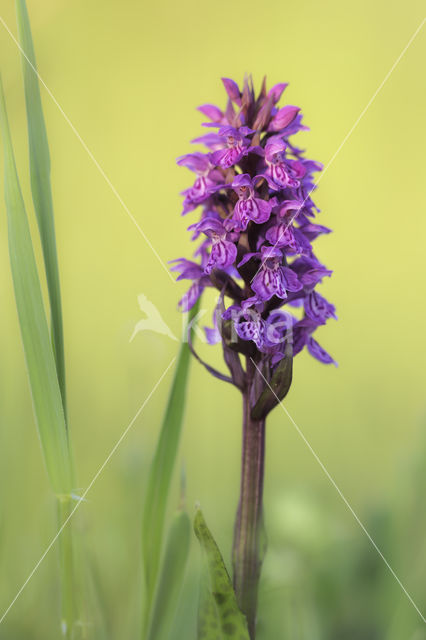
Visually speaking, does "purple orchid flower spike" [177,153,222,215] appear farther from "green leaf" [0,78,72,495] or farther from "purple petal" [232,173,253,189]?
"green leaf" [0,78,72,495]

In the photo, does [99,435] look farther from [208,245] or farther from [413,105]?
[413,105]

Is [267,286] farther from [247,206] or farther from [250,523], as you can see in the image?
[250,523]

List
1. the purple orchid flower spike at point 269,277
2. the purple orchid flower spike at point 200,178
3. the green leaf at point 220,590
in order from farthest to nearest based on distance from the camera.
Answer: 1. the purple orchid flower spike at point 200,178
2. the purple orchid flower spike at point 269,277
3. the green leaf at point 220,590

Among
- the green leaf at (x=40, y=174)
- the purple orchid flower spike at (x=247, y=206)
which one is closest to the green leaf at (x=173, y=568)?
the green leaf at (x=40, y=174)

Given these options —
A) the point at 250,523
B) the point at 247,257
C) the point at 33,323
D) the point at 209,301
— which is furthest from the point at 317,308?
the point at 33,323

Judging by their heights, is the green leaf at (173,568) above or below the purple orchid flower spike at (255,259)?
below

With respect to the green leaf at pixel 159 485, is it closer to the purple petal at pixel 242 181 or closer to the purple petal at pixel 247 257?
the purple petal at pixel 247 257

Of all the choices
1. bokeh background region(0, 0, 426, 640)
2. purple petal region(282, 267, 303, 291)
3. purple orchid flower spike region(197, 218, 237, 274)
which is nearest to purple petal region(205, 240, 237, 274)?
purple orchid flower spike region(197, 218, 237, 274)
